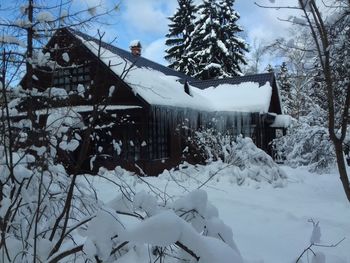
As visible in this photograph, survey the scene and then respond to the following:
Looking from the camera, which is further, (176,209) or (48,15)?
(48,15)

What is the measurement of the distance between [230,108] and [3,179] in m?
14.2

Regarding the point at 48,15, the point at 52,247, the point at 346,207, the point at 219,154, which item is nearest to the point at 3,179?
the point at 52,247

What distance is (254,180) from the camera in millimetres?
8227

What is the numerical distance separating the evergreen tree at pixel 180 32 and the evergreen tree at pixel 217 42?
4.68ft

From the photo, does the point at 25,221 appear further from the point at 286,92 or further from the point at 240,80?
the point at 286,92

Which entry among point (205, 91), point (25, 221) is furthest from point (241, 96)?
point (25, 221)

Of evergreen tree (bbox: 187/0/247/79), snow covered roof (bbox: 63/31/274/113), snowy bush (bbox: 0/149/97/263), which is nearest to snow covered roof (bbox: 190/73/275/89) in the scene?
snow covered roof (bbox: 63/31/274/113)

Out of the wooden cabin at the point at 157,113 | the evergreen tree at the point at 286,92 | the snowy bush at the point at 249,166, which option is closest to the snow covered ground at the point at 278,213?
the snowy bush at the point at 249,166

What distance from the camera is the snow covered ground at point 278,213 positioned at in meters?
3.63

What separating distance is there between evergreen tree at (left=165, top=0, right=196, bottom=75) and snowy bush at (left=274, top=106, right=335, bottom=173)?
69.7 ft

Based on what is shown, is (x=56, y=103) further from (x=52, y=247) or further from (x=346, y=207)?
(x=346, y=207)

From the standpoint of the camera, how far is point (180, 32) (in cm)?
3469

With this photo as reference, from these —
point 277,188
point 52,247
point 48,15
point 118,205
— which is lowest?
point 277,188

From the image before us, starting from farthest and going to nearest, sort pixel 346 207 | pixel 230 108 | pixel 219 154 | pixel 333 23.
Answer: pixel 230 108 → pixel 219 154 → pixel 346 207 → pixel 333 23
